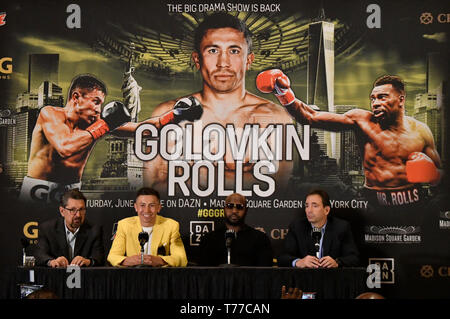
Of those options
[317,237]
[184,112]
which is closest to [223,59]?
[184,112]

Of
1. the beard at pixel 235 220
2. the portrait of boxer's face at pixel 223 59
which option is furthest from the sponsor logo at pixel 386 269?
the portrait of boxer's face at pixel 223 59

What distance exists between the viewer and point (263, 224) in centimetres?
690

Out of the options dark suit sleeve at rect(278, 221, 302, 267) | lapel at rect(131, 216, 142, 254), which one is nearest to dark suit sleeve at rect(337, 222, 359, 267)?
dark suit sleeve at rect(278, 221, 302, 267)

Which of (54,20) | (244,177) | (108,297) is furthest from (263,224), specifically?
(54,20)

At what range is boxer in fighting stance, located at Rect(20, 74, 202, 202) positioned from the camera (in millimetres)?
6977

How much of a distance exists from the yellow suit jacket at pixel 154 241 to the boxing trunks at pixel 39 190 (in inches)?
50.6

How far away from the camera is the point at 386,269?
6.81m

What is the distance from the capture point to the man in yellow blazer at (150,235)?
580 centimetres

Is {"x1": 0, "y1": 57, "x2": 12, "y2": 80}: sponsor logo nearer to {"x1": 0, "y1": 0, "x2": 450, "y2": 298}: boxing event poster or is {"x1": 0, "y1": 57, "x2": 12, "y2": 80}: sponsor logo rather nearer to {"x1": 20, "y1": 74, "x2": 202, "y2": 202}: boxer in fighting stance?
{"x1": 0, "y1": 0, "x2": 450, "y2": 298}: boxing event poster

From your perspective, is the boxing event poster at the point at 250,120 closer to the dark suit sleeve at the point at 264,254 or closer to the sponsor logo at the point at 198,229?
the sponsor logo at the point at 198,229

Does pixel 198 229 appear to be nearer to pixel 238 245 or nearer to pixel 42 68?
pixel 238 245

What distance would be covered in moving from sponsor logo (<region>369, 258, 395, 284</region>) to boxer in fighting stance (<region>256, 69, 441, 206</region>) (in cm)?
64

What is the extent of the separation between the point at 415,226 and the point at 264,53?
218 centimetres
